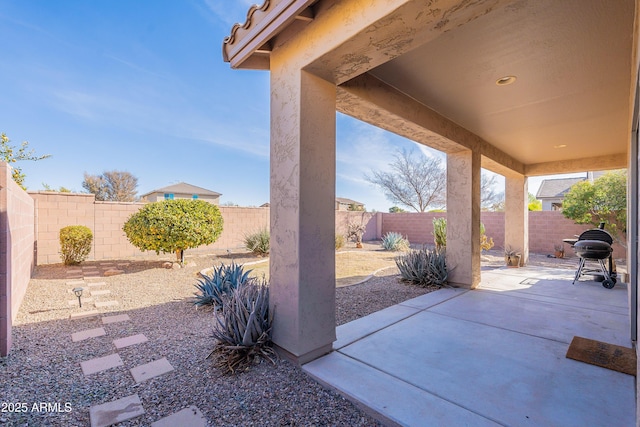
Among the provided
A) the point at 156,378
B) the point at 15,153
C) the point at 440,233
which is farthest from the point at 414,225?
the point at 15,153

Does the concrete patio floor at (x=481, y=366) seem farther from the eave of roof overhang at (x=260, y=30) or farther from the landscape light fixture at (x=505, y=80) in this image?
the landscape light fixture at (x=505, y=80)

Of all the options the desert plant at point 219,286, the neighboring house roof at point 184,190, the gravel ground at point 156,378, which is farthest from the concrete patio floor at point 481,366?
the neighboring house roof at point 184,190

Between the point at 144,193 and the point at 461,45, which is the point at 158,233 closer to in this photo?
the point at 461,45

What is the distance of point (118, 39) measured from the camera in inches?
436

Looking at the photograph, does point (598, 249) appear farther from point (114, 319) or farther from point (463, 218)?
point (114, 319)

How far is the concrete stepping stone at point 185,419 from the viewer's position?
1793 mm

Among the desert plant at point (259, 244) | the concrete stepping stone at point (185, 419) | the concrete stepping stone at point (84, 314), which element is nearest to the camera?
the concrete stepping stone at point (185, 419)

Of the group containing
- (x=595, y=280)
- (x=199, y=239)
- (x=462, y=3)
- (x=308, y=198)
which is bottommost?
(x=595, y=280)

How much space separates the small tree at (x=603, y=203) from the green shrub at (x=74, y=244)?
1388 cm

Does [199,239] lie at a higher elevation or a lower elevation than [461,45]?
lower

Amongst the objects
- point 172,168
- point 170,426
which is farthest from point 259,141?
point 170,426

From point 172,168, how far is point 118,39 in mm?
20061

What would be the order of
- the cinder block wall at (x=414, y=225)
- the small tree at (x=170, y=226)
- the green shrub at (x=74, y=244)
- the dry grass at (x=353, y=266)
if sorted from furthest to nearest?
the cinder block wall at (x=414, y=225) < the green shrub at (x=74, y=244) < the small tree at (x=170, y=226) < the dry grass at (x=353, y=266)

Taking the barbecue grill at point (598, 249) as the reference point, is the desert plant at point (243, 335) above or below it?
below
